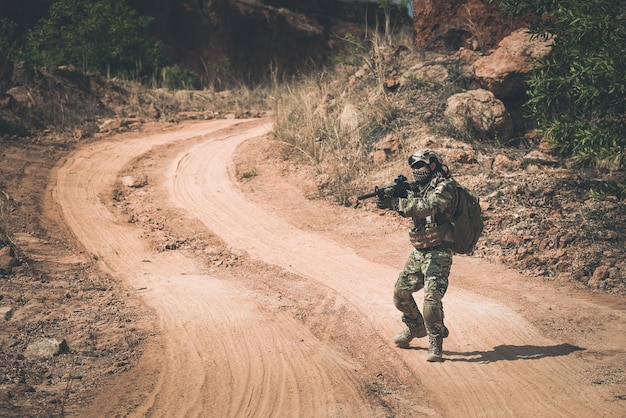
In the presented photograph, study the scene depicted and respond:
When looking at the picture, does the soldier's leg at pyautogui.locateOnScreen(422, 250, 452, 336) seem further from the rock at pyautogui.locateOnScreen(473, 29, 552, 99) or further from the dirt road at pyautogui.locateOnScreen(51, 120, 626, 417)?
the rock at pyautogui.locateOnScreen(473, 29, 552, 99)

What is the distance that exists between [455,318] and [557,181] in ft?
15.4

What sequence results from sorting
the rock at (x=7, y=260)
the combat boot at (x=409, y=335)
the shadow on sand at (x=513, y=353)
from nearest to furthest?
the shadow on sand at (x=513, y=353), the combat boot at (x=409, y=335), the rock at (x=7, y=260)

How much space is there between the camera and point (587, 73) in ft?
27.7

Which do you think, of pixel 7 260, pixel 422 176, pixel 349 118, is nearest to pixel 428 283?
pixel 422 176

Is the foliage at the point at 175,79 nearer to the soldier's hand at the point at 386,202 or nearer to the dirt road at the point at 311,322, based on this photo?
the dirt road at the point at 311,322

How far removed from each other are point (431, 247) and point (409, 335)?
37.7 inches

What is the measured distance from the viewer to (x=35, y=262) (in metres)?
8.19

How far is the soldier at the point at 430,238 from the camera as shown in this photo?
18.9ft

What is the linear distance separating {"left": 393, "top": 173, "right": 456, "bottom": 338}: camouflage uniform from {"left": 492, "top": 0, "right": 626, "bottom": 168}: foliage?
368cm

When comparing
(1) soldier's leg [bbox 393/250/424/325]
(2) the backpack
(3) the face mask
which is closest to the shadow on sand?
(1) soldier's leg [bbox 393/250/424/325]

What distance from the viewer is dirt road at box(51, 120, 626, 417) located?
5.18 meters

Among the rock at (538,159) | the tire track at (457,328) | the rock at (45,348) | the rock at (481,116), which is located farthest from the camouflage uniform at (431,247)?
the rock at (481,116)

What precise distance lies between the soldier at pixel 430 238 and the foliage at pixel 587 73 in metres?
3.64

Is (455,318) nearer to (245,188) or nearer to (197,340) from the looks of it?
(197,340)
